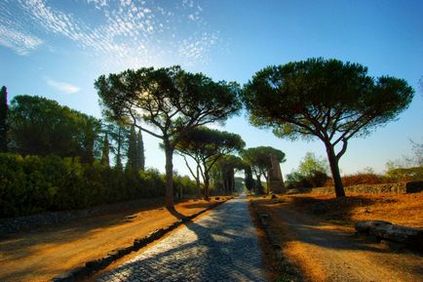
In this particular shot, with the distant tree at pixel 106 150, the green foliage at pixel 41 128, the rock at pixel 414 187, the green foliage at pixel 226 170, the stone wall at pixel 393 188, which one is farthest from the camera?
the green foliage at pixel 226 170

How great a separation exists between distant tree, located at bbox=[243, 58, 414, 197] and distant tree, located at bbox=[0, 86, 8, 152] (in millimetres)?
27924

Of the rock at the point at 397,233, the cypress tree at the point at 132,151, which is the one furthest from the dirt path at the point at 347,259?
the cypress tree at the point at 132,151

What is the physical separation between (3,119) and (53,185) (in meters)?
20.0

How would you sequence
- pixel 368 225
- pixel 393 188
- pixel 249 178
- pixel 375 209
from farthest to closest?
pixel 249 178, pixel 393 188, pixel 375 209, pixel 368 225

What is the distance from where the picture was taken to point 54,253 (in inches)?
368

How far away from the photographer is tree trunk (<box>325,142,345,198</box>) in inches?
799

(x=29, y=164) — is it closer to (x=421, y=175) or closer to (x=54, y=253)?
(x=54, y=253)

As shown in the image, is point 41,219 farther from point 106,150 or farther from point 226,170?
point 226,170

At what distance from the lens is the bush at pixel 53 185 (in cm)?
1697

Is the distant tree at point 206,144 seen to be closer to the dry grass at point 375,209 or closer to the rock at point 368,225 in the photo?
the dry grass at point 375,209

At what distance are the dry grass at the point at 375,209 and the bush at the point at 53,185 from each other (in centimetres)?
1643

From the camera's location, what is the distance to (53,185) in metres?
20.7

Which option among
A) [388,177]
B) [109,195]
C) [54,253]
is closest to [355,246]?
[54,253]

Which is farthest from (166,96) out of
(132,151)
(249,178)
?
(249,178)
